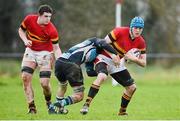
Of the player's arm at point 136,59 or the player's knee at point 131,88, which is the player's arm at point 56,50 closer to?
the player's arm at point 136,59

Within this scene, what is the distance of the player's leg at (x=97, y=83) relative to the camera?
14031 millimetres

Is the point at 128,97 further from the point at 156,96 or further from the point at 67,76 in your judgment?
the point at 156,96

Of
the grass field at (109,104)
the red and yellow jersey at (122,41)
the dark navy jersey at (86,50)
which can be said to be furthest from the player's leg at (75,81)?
the red and yellow jersey at (122,41)

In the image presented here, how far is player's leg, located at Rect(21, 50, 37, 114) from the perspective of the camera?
15.1 meters

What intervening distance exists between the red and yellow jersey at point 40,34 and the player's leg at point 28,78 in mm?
274

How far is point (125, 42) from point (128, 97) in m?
1.19

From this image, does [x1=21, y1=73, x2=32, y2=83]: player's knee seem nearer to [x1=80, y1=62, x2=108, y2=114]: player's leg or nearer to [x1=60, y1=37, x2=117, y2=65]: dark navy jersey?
[x1=60, y1=37, x2=117, y2=65]: dark navy jersey

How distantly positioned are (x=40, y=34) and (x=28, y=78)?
3.12 feet

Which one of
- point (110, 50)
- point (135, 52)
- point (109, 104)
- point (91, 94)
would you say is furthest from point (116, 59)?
point (109, 104)

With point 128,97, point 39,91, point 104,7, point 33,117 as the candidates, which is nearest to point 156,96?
point 39,91

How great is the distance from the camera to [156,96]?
21.1 metres

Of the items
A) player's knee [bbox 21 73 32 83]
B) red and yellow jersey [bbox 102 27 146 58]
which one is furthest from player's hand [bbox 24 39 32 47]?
red and yellow jersey [bbox 102 27 146 58]

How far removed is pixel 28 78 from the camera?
1514cm

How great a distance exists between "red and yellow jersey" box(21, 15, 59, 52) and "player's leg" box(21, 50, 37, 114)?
27cm
